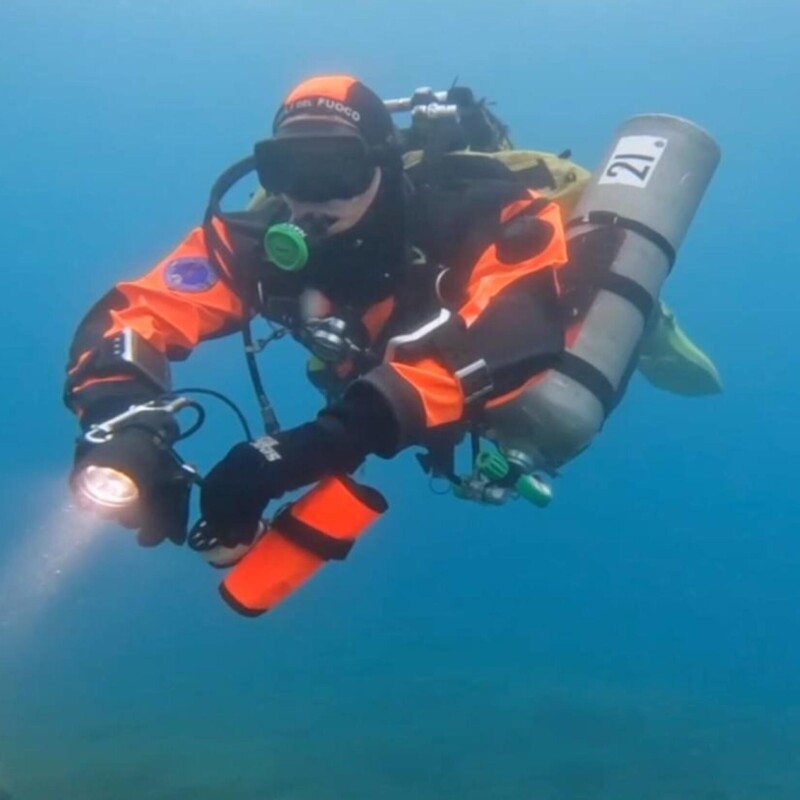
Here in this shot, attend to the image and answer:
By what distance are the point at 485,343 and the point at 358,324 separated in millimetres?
833

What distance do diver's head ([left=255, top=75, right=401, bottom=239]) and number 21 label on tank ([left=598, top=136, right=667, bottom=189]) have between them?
1.42 metres

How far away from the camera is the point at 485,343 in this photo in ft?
12.3

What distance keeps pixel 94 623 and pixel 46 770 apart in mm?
8446

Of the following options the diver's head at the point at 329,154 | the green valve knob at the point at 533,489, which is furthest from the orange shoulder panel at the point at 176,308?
the green valve knob at the point at 533,489

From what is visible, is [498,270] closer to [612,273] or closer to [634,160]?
[612,273]

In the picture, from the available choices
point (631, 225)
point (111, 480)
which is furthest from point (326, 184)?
point (631, 225)

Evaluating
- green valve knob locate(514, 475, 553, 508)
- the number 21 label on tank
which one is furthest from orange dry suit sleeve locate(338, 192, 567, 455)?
the number 21 label on tank

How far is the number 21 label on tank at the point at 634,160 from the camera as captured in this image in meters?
5.30

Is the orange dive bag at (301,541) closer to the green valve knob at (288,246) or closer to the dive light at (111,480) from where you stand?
the dive light at (111,480)

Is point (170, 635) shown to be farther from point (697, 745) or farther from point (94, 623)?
point (697, 745)

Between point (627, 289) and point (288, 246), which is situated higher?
point (627, 289)

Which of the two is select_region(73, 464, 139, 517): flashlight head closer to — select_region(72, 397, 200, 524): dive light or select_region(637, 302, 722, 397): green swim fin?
select_region(72, 397, 200, 524): dive light

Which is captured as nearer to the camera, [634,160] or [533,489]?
[533,489]

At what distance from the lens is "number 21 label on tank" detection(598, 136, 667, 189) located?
5.30 meters
